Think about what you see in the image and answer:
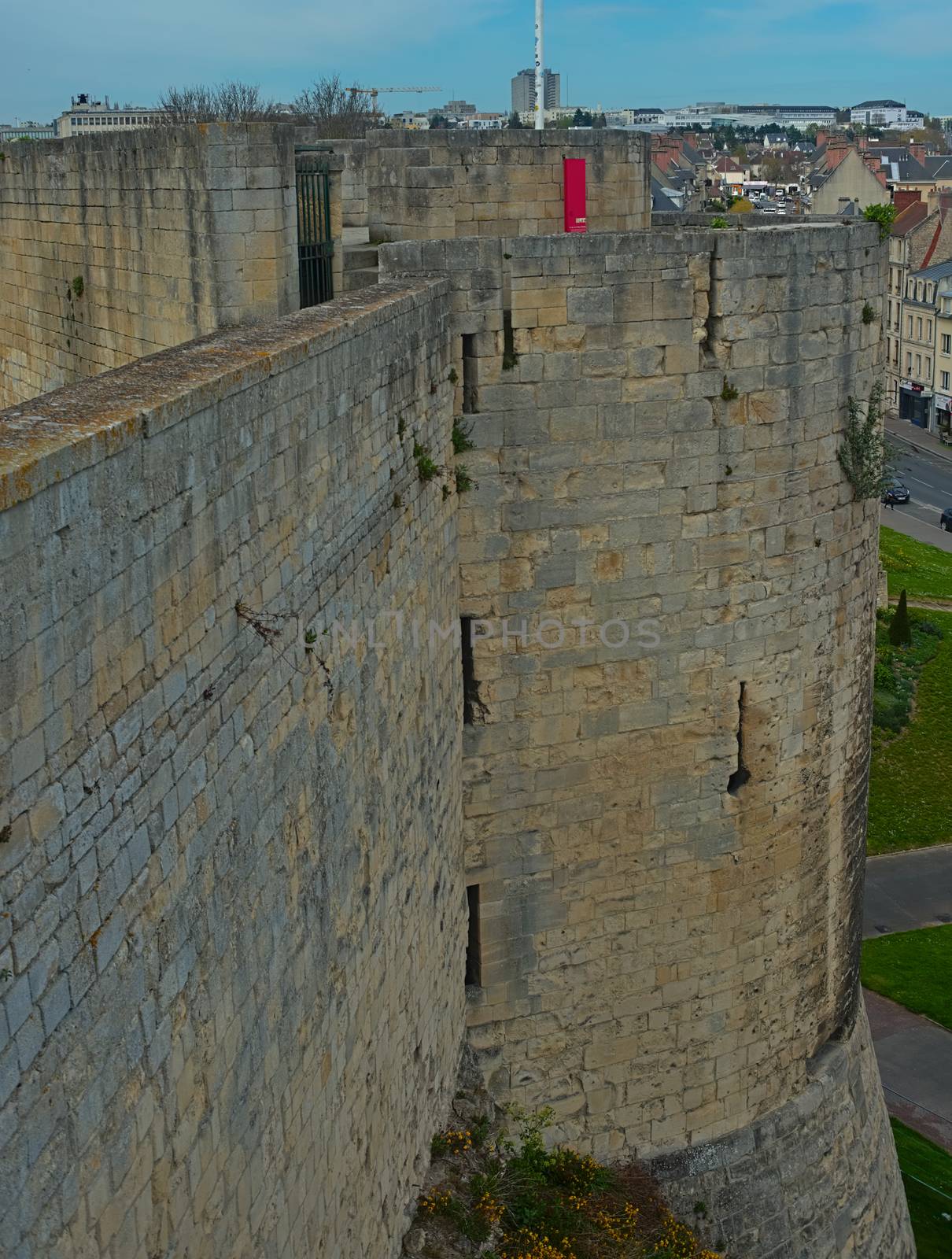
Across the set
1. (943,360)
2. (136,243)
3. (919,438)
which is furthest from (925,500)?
(136,243)

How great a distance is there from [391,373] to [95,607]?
385cm

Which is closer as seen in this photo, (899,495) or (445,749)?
(445,749)

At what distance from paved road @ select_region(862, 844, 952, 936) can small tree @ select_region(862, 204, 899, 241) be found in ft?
37.7

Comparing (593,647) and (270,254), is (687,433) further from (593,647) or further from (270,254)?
(270,254)

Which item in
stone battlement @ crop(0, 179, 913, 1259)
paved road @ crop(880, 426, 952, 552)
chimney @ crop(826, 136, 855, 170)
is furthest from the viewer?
chimney @ crop(826, 136, 855, 170)

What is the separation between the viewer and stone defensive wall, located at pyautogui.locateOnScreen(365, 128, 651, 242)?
10.3m

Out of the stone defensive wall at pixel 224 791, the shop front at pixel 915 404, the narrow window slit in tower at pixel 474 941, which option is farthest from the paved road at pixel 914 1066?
the shop front at pixel 915 404

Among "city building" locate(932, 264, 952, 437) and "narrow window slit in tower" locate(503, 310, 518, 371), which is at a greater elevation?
"narrow window slit in tower" locate(503, 310, 518, 371)

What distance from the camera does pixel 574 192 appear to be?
1093cm

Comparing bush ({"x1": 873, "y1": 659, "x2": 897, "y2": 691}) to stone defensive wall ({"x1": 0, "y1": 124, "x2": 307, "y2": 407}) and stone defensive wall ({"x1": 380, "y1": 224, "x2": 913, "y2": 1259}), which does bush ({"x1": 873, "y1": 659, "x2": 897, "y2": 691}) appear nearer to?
stone defensive wall ({"x1": 380, "y1": 224, "x2": 913, "y2": 1259})

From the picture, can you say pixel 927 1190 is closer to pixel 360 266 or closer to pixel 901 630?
pixel 360 266

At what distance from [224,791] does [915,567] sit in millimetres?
34755

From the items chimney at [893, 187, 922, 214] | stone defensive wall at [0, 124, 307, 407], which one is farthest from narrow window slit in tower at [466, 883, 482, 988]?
chimney at [893, 187, 922, 214]

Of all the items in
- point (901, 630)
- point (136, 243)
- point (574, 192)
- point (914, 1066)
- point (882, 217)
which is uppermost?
point (574, 192)
